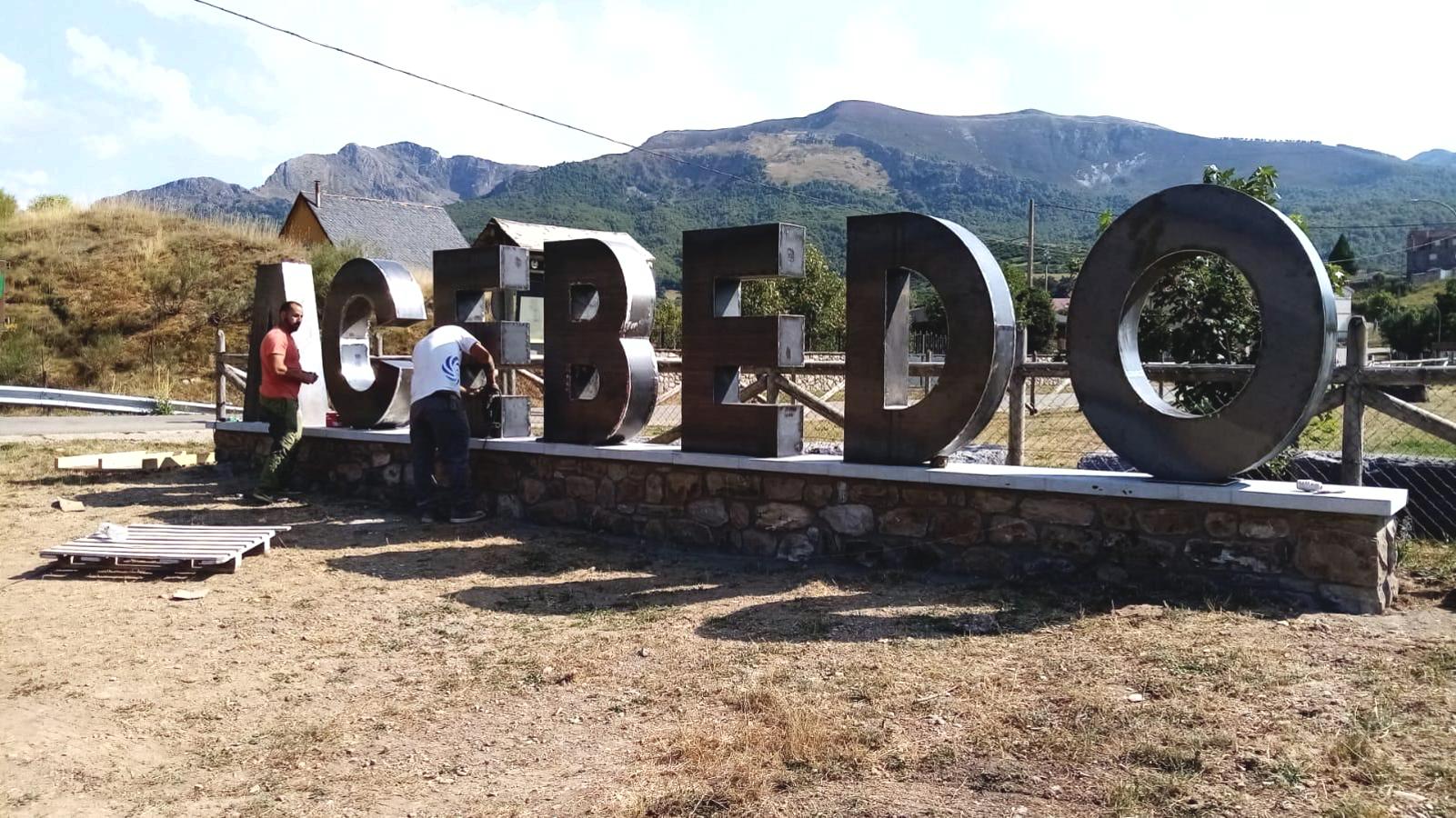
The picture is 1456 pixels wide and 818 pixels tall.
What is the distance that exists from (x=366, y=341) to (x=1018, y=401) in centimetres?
694

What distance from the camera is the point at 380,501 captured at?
424 inches

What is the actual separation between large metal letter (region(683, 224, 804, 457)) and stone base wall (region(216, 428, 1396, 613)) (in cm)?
29

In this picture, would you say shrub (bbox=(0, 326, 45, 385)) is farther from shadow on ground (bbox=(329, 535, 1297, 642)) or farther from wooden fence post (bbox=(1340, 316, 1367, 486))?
wooden fence post (bbox=(1340, 316, 1367, 486))

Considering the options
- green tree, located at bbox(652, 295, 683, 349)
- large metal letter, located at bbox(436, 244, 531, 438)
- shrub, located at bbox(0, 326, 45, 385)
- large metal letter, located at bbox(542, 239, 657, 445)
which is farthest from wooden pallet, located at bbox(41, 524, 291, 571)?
green tree, located at bbox(652, 295, 683, 349)

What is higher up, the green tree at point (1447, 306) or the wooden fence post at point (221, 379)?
the green tree at point (1447, 306)

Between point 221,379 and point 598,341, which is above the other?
point 598,341

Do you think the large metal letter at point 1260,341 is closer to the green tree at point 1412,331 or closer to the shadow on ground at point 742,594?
the shadow on ground at point 742,594

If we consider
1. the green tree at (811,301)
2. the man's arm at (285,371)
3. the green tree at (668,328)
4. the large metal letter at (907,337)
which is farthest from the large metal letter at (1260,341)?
the green tree at (811,301)

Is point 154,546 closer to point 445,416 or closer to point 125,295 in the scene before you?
point 445,416

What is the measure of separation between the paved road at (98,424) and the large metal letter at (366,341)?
32.4 feet

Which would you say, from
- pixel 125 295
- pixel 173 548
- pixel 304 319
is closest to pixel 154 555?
pixel 173 548

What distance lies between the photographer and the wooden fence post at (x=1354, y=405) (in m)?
7.16

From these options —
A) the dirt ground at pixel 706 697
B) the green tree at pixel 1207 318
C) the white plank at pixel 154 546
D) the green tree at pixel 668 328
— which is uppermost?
the green tree at pixel 668 328

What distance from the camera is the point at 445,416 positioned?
936 cm
